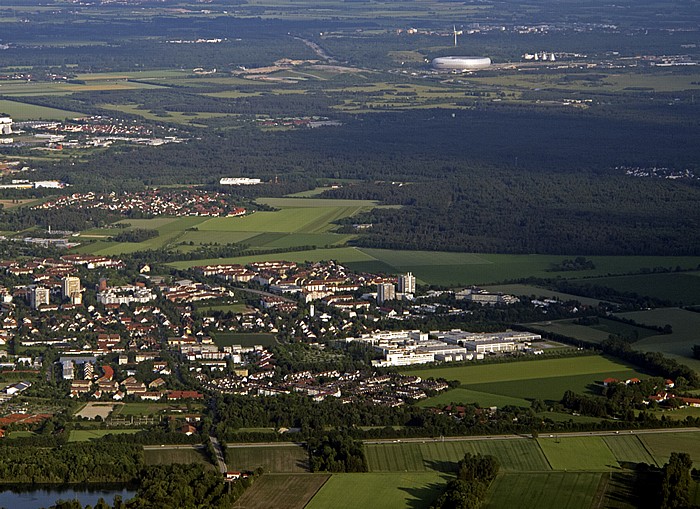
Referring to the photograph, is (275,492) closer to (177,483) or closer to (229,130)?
(177,483)

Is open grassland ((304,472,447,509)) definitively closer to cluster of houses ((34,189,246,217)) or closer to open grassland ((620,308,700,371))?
open grassland ((620,308,700,371))

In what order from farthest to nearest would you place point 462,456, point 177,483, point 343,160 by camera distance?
1. point 343,160
2. point 462,456
3. point 177,483

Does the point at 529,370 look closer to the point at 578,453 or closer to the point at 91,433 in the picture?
the point at 578,453

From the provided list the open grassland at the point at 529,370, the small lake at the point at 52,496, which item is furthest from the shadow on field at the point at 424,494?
the open grassland at the point at 529,370

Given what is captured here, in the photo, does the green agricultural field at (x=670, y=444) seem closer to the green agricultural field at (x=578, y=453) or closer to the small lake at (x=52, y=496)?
the green agricultural field at (x=578, y=453)

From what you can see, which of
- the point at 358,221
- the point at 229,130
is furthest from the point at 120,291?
the point at 229,130

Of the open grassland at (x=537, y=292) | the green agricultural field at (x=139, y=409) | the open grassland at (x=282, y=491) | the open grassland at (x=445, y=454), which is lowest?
the open grassland at (x=537, y=292)
